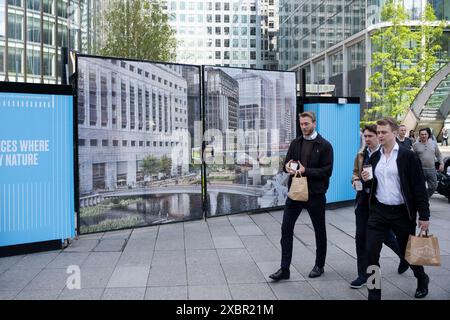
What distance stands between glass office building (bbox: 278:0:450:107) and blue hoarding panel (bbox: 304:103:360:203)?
28570 mm

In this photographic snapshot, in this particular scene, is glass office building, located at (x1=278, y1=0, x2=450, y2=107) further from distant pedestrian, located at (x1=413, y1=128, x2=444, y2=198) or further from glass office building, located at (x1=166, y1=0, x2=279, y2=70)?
glass office building, located at (x1=166, y1=0, x2=279, y2=70)

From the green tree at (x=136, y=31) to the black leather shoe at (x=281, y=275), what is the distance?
27577 millimetres

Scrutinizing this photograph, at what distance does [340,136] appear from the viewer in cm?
1120

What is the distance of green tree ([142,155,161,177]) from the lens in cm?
877

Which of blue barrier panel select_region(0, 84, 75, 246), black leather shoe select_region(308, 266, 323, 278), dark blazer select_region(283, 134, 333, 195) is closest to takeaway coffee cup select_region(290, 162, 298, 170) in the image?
dark blazer select_region(283, 134, 333, 195)

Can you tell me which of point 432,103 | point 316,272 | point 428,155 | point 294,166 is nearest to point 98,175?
point 294,166

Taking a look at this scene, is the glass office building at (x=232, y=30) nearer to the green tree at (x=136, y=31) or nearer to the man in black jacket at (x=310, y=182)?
the green tree at (x=136, y=31)

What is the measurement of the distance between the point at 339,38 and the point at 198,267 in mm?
48606

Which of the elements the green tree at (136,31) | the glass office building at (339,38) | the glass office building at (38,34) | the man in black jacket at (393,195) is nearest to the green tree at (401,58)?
the glass office building at (339,38)

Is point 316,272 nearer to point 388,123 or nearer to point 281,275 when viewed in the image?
point 281,275

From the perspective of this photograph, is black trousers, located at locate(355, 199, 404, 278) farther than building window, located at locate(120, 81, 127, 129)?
No

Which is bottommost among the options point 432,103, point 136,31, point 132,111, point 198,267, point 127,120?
point 198,267

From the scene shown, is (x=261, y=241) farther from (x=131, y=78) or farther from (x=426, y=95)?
(x=426, y=95)

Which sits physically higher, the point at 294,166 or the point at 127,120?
the point at 127,120
